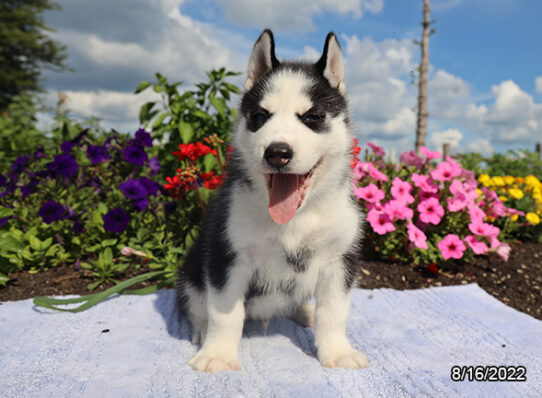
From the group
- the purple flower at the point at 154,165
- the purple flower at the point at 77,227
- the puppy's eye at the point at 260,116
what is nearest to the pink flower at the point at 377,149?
the purple flower at the point at 154,165

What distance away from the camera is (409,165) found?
5.77 meters

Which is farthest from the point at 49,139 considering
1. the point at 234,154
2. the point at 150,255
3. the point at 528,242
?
the point at 528,242

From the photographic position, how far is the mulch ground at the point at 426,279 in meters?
4.22

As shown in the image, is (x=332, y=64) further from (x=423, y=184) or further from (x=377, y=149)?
(x=377, y=149)

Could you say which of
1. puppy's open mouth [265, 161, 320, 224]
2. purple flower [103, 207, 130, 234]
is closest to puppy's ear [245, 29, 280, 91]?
puppy's open mouth [265, 161, 320, 224]

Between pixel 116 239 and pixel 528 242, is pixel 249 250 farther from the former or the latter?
pixel 528 242

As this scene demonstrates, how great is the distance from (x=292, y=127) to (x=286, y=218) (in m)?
0.49

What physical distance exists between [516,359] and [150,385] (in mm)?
2466

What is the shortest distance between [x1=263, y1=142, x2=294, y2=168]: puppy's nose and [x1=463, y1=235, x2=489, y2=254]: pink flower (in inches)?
146

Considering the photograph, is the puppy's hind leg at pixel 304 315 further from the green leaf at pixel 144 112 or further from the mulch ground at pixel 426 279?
the green leaf at pixel 144 112

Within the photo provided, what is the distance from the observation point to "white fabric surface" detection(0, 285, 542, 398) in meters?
2.34

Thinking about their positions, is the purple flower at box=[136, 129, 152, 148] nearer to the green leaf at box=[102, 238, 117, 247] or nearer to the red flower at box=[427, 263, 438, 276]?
the green leaf at box=[102, 238, 117, 247]

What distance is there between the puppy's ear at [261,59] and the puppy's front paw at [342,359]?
5.74ft

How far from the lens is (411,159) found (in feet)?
18.6
